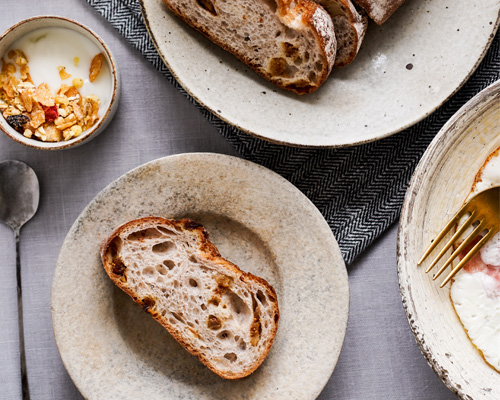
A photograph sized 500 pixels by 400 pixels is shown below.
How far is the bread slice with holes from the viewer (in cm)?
138

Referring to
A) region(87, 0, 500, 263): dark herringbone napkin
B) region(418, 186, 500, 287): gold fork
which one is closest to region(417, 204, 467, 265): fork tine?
region(418, 186, 500, 287): gold fork

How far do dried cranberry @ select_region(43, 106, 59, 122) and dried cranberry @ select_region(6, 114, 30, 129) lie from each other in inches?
1.8

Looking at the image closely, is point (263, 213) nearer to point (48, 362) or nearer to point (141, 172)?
point (141, 172)

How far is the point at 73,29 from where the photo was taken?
4.71ft

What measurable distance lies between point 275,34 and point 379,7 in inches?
9.6

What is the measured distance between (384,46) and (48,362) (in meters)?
1.17

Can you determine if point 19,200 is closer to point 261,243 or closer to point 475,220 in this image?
point 261,243

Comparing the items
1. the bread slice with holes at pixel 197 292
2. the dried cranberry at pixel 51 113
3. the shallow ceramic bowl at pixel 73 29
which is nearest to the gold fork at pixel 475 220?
the bread slice with holes at pixel 197 292

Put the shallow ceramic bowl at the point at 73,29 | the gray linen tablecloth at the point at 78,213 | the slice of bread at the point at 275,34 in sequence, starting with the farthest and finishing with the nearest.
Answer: the gray linen tablecloth at the point at 78,213 → the shallow ceramic bowl at the point at 73,29 → the slice of bread at the point at 275,34

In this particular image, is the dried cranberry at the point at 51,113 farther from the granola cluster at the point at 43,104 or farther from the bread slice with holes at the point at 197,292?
the bread slice with holes at the point at 197,292

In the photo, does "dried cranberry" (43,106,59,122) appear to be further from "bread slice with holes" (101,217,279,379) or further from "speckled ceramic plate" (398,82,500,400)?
"speckled ceramic plate" (398,82,500,400)

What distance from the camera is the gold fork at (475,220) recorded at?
132 centimetres

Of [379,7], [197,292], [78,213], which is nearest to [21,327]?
[78,213]

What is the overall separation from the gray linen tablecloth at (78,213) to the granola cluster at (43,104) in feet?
0.30
